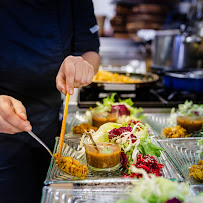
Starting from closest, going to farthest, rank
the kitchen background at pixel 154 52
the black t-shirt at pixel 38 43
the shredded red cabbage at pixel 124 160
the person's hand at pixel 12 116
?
the person's hand at pixel 12 116 < the shredded red cabbage at pixel 124 160 < the black t-shirt at pixel 38 43 < the kitchen background at pixel 154 52

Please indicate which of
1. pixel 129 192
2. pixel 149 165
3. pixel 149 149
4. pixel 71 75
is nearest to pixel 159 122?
pixel 149 149

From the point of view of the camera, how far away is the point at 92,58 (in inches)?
76.4

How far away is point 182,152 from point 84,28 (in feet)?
3.97

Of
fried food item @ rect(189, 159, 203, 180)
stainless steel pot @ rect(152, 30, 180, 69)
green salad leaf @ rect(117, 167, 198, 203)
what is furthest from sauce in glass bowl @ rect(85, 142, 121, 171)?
stainless steel pot @ rect(152, 30, 180, 69)

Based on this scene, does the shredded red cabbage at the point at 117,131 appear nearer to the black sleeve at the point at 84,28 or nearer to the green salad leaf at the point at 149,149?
the green salad leaf at the point at 149,149

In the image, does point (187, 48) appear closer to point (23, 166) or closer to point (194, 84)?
point (194, 84)

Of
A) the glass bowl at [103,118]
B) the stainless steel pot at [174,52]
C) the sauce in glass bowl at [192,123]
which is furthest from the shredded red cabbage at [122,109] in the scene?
the stainless steel pot at [174,52]

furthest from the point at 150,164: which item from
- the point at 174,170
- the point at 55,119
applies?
the point at 55,119

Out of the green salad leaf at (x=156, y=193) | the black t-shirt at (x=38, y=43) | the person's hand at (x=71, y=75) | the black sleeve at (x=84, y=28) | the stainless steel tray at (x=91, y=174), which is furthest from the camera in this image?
the black sleeve at (x=84, y=28)

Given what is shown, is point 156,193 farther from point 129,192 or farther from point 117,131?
point 117,131

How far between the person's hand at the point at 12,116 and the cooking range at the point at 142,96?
146 cm

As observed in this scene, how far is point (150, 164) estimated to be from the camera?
1.30 meters

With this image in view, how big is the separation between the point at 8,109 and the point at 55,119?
3.67 ft

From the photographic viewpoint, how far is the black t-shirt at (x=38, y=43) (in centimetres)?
173
